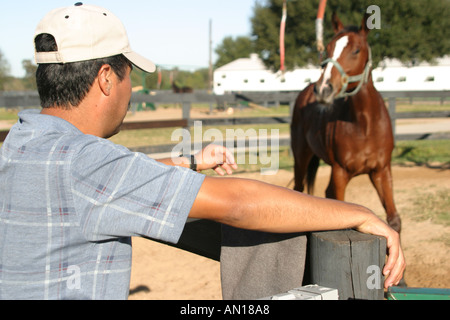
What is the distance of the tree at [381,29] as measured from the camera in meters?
26.0

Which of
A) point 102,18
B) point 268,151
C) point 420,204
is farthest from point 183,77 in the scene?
point 102,18

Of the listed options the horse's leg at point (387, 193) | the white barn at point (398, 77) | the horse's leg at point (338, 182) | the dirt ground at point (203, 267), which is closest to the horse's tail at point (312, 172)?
the dirt ground at point (203, 267)

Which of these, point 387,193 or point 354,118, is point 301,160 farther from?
point 387,193

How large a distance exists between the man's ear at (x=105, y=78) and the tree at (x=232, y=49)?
60.4 meters

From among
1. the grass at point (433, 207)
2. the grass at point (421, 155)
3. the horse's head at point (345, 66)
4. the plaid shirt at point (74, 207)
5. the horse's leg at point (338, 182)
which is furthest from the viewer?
the grass at point (421, 155)

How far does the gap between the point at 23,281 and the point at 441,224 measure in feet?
16.2

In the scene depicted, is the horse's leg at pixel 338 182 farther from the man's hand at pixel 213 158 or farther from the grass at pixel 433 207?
the man's hand at pixel 213 158

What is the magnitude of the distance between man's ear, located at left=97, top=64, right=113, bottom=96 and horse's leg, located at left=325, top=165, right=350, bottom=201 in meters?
3.45

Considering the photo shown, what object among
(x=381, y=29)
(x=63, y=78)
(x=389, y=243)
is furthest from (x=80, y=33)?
(x=381, y=29)

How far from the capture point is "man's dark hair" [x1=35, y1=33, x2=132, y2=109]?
1169mm

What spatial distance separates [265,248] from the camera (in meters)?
1.18

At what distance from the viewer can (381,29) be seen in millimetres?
25234

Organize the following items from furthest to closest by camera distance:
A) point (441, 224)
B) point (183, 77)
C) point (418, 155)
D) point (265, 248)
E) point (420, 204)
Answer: point (183, 77) < point (418, 155) < point (420, 204) < point (441, 224) < point (265, 248)
